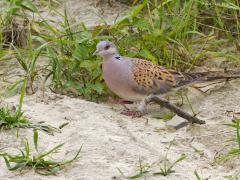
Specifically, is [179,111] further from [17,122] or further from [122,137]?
[17,122]

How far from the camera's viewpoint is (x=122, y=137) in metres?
4.68

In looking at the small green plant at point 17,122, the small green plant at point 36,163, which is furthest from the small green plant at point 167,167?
the small green plant at point 17,122

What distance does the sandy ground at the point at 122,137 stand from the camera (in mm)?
4141

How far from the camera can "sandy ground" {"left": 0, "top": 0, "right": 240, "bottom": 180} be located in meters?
4.14

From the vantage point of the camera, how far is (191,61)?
19.8ft

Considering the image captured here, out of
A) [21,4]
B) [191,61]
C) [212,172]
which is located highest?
[21,4]

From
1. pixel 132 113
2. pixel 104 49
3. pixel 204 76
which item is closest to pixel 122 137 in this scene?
pixel 132 113

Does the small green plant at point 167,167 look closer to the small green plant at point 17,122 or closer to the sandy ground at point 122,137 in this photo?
the sandy ground at point 122,137

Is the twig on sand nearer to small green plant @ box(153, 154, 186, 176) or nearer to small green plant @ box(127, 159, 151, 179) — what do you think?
small green plant @ box(153, 154, 186, 176)

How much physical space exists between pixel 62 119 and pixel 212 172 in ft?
3.92

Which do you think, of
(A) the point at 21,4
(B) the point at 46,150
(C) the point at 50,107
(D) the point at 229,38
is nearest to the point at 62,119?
(C) the point at 50,107

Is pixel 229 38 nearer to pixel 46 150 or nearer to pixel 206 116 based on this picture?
pixel 206 116

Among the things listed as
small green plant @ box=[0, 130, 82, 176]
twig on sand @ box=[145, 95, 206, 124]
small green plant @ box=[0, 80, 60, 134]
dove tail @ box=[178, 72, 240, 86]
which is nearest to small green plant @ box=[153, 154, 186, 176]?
small green plant @ box=[0, 130, 82, 176]

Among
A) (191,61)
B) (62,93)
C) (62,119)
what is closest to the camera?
(62,119)
